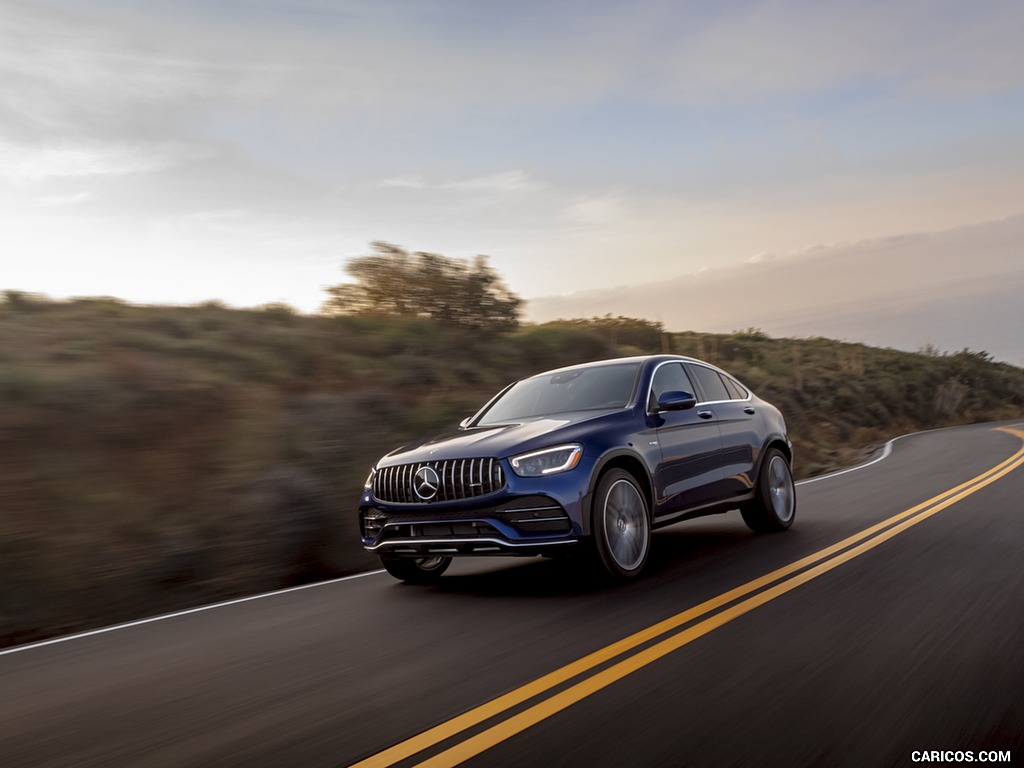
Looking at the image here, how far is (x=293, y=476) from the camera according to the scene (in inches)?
395

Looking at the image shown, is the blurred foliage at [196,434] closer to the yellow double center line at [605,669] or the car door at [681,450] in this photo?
the car door at [681,450]

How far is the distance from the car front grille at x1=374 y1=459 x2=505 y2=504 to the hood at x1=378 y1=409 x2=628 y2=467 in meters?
0.05

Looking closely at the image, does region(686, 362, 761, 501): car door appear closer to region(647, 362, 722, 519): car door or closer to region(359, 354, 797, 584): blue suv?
region(359, 354, 797, 584): blue suv

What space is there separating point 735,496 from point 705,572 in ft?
5.55

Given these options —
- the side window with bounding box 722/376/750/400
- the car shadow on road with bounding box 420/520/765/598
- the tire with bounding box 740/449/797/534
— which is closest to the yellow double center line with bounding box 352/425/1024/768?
the car shadow on road with bounding box 420/520/765/598

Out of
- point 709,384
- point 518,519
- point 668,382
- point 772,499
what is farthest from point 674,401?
point 772,499

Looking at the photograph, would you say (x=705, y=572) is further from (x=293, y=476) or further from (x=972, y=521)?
(x=293, y=476)

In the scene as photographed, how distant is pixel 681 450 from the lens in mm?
8180

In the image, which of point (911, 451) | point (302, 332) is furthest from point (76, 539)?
point (911, 451)

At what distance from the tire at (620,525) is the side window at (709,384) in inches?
78.5

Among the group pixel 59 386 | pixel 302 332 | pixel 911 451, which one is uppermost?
pixel 302 332

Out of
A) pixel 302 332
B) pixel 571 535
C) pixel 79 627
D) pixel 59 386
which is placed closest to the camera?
pixel 571 535

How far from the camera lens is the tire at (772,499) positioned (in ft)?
31.2

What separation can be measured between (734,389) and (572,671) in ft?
18.1
